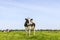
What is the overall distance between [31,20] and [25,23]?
103 cm

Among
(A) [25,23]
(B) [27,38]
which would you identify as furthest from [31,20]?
(B) [27,38]

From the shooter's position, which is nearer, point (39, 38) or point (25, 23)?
point (39, 38)

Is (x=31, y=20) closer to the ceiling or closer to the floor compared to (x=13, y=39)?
closer to the ceiling

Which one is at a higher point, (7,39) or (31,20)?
(31,20)

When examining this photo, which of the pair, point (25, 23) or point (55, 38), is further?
point (25, 23)

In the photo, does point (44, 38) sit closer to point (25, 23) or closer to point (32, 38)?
point (32, 38)

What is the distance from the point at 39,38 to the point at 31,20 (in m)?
6.22

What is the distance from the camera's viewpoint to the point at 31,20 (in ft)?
112

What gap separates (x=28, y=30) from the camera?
112 ft

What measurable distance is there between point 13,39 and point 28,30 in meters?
6.04

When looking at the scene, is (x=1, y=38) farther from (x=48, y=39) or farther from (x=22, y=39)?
(x=48, y=39)

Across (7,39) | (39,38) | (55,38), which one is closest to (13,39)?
(7,39)

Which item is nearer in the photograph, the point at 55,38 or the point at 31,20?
the point at 55,38

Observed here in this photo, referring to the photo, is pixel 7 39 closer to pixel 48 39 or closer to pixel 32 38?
pixel 32 38
